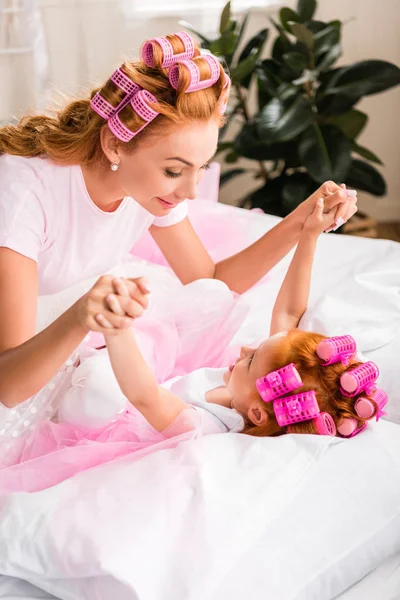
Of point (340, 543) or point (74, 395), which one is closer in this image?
point (340, 543)

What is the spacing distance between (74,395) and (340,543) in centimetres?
53

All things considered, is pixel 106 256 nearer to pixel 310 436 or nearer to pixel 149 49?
pixel 149 49

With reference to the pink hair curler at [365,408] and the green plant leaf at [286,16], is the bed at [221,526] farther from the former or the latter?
the green plant leaf at [286,16]

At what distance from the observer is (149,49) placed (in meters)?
1.29

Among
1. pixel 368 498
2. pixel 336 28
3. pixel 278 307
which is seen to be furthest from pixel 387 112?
pixel 368 498

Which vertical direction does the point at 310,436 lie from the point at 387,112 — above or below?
above

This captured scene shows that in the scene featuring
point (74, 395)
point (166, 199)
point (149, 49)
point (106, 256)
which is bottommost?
point (74, 395)

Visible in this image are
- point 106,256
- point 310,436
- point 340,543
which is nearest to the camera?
point 340,543

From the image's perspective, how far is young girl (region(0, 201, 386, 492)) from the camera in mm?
1268

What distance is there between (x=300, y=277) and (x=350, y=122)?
162cm

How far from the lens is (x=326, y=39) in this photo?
9.36ft

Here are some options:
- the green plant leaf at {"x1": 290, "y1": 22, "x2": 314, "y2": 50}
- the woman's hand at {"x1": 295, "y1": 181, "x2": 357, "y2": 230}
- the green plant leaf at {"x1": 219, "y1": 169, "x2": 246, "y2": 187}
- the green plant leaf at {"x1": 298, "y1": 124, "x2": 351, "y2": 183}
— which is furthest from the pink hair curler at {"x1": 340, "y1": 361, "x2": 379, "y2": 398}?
the green plant leaf at {"x1": 219, "y1": 169, "x2": 246, "y2": 187}

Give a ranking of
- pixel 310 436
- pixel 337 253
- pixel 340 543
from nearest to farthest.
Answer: pixel 340 543
pixel 310 436
pixel 337 253

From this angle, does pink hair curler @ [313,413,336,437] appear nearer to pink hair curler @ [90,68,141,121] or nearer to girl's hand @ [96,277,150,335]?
girl's hand @ [96,277,150,335]
